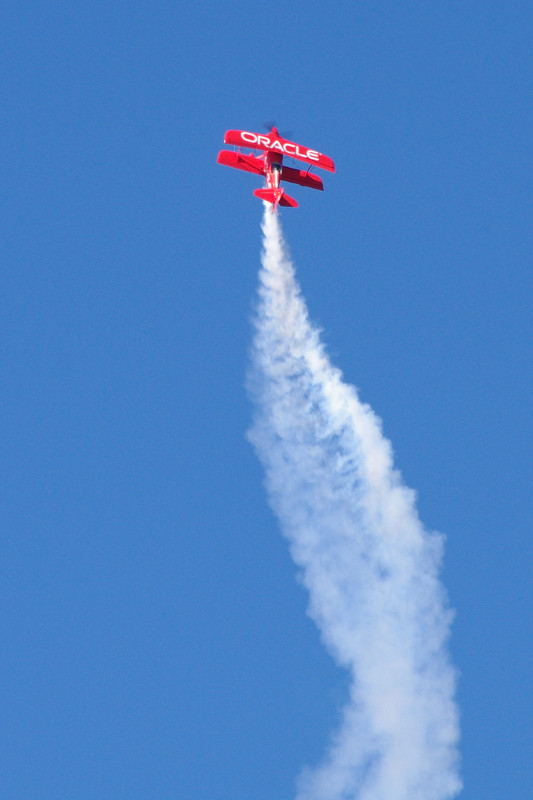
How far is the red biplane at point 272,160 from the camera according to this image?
46.4 m

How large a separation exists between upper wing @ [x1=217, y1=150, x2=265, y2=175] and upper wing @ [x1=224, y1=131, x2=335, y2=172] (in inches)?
20.7

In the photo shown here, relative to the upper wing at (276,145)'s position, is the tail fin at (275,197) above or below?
below

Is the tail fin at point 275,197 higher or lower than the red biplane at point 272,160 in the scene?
lower

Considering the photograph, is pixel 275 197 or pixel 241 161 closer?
pixel 275 197

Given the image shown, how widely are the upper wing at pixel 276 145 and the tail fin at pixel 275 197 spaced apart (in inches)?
82.8

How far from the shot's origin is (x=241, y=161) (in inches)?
1854

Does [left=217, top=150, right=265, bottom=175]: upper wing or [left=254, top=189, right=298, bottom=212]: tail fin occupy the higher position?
[left=217, top=150, right=265, bottom=175]: upper wing

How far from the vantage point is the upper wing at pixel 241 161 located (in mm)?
46375

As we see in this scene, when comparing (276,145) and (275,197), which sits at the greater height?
(276,145)

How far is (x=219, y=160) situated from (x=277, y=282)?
221 inches

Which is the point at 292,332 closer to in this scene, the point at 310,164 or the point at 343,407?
the point at 343,407

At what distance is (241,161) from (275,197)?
7.67 ft

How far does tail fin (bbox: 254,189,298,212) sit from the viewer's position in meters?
46.1

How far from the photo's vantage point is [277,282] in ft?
151
